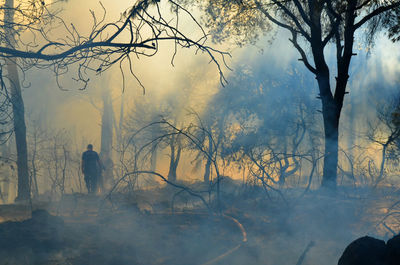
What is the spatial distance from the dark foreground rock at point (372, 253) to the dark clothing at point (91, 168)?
1023 centimetres

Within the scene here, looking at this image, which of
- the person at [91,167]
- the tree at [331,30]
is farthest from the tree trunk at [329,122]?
the person at [91,167]

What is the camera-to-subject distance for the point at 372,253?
3359 millimetres

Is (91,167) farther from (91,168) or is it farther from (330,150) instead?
(330,150)

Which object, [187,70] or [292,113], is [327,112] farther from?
[187,70]

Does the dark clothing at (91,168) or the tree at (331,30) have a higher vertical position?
the tree at (331,30)

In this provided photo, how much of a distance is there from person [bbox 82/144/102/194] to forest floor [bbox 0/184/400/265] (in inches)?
137

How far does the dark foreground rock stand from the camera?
3242mm

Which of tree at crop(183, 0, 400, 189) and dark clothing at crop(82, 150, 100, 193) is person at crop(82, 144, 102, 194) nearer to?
dark clothing at crop(82, 150, 100, 193)

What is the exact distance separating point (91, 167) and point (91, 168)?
0.05 metres

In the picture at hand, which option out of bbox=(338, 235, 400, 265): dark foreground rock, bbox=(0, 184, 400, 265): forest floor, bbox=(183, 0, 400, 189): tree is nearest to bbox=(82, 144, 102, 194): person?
bbox=(0, 184, 400, 265): forest floor

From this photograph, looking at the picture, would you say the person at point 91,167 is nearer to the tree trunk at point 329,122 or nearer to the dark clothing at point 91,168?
the dark clothing at point 91,168

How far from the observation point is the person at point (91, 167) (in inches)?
482

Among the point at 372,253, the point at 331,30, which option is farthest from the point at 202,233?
the point at 331,30

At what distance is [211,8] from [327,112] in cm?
453
